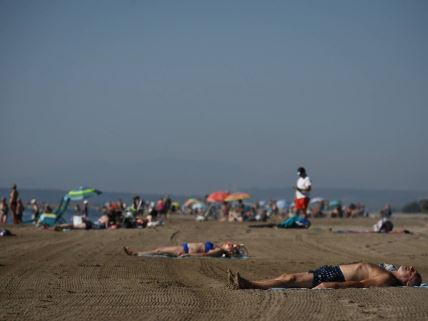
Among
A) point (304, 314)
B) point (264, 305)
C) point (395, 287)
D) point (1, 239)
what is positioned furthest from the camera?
point (1, 239)

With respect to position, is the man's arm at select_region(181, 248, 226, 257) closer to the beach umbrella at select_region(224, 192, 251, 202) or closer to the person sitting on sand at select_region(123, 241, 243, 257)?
the person sitting on sand at select_region(123, 241, 243, 257)

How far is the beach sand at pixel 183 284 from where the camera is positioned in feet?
24.1

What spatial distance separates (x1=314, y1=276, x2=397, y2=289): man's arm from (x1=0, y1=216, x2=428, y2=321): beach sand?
39 centimetres

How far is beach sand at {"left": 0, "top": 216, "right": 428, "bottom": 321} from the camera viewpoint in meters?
7.33

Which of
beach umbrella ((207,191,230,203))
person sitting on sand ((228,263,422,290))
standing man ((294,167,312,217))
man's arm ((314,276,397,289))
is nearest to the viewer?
man's arm ((314,276,397,289))

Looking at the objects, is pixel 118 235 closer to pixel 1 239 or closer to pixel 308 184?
pixel 1 239

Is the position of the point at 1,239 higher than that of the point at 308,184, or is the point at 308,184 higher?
the point at 308,184

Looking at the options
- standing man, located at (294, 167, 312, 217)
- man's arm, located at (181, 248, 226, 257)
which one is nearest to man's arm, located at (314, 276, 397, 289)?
man's arm, located at (181, 248, 226, 257)

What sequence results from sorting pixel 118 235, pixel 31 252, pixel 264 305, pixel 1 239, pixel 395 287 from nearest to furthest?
1. pixel 264 305
2. pixel 395 287
3. pixel 31 252
4. pixel 1 239
5. pixel 118 235

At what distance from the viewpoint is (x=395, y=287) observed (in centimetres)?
871

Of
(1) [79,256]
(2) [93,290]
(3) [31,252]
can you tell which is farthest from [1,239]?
(2) [93,290]

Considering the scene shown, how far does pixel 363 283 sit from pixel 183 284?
7.77 feet

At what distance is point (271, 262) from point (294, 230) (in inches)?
325

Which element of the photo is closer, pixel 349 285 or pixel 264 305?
pixel 264 305
